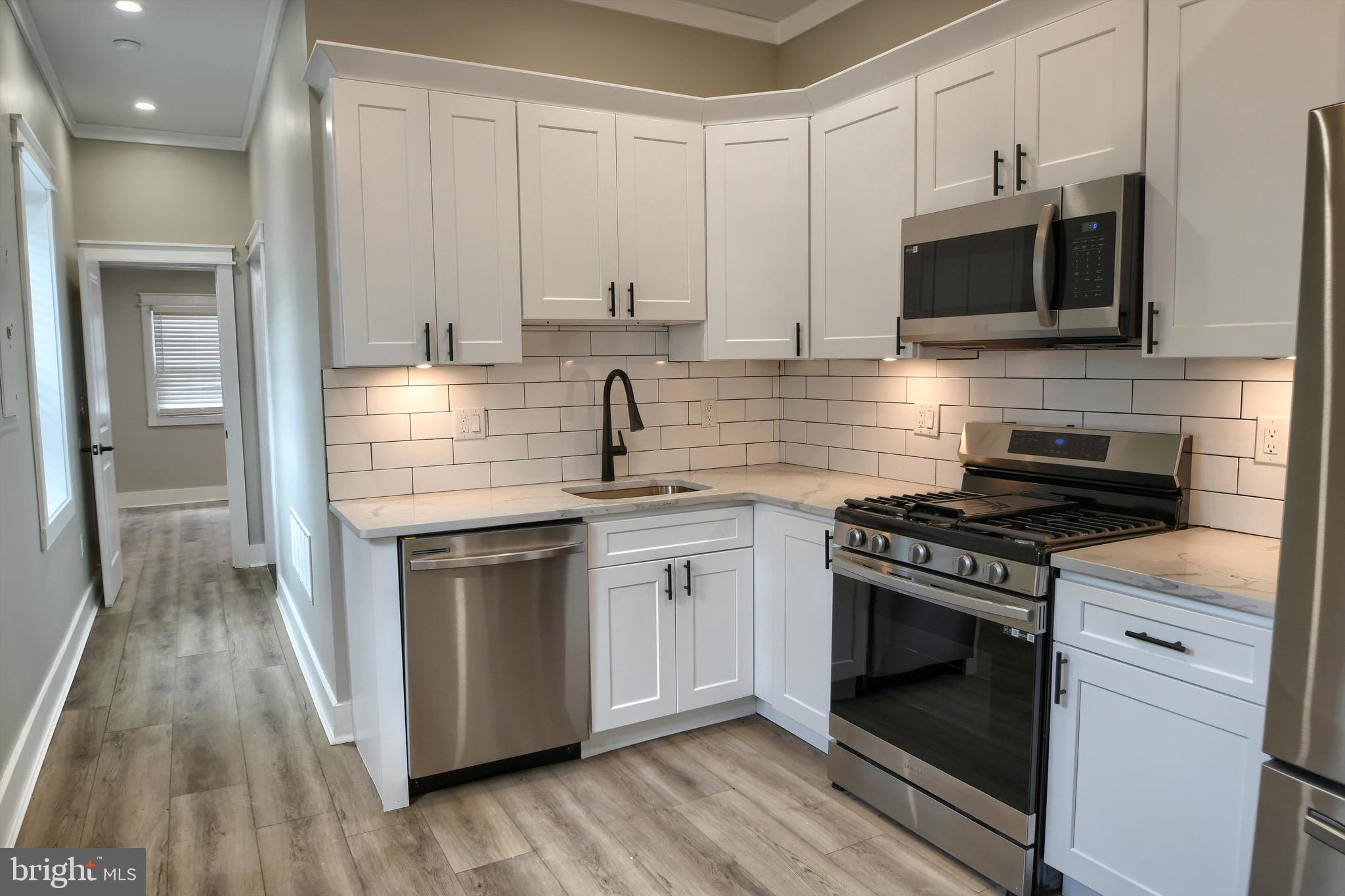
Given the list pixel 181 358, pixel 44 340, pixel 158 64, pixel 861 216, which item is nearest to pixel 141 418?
pixel 181 358

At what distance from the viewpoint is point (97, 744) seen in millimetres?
3203

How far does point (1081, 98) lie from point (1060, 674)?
148cm

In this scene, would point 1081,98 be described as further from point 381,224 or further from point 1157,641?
point 381,224

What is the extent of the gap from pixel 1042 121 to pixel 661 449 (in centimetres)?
190

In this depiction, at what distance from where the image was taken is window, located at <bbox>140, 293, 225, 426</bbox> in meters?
8.45

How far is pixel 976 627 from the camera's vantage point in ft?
7.26

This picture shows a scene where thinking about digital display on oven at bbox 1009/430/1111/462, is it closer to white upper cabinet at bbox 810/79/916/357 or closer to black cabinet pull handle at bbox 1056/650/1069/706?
white upper cabinet at bbox 810/79/916/357

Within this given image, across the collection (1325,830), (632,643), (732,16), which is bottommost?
(632,643)

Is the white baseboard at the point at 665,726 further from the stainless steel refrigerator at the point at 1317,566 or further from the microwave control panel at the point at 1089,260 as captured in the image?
the stainless steel refrigerator at the point at 1317,566

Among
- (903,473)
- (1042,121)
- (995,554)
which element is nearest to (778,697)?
(903,473)

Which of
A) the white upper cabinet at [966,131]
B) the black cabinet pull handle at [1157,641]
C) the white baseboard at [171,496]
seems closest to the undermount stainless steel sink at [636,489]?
the white upper cabinet at [966,131]

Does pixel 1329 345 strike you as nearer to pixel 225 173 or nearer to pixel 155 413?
pixel 225 173

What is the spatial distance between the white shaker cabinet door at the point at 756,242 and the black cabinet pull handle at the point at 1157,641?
1.71m

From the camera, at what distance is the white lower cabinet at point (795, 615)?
2.86m
